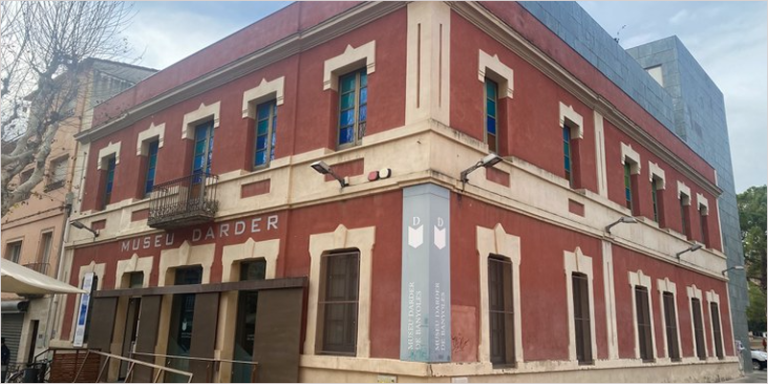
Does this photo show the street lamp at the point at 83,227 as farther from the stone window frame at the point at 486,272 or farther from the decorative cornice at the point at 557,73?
the decorative cornice at the point at 557,73

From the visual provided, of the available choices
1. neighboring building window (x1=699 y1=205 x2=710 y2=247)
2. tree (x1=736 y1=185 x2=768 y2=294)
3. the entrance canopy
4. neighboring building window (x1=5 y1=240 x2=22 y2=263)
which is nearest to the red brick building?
the entrance canopy

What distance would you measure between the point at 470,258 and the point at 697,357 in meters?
12.5

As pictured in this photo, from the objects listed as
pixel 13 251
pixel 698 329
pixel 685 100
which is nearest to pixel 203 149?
pixel 13 251

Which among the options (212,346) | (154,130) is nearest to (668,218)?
(212,346)

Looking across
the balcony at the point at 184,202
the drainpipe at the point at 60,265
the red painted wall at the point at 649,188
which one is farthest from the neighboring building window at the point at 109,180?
the red painted wall at the point at 649,188

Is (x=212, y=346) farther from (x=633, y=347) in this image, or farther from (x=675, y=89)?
(x=675, y=89)

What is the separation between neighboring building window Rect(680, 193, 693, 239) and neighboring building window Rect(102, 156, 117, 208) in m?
19.0

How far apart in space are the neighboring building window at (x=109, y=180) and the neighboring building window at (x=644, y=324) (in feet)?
51.1

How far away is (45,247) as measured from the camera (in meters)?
19.6

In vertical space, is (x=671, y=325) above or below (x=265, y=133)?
below

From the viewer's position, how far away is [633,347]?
14617 millimetres

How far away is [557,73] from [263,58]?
22.5ft

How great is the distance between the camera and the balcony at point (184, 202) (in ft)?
43.5

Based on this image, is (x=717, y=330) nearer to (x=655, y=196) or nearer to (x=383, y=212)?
(x=655, y=196)
